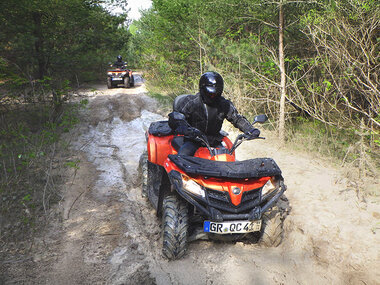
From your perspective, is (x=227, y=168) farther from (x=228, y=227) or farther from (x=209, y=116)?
(x=209, y=116)

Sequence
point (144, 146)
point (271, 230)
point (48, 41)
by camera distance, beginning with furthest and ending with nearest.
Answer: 1. point (48, 41)
2. point (144, 146)
3. point (271, 230)

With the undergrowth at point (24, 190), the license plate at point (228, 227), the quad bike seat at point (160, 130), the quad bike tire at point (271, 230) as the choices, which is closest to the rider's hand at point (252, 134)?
the quad bike tire at point (271, 230)

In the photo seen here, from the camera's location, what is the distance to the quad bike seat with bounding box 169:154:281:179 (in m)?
2.81

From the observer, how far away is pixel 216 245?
11.1 feet

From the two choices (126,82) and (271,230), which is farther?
(126,82)

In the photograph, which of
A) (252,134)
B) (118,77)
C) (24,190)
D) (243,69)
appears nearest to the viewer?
(252,134)

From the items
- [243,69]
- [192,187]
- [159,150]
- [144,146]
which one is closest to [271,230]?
[192,187]

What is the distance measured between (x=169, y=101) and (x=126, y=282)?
31.3 ft

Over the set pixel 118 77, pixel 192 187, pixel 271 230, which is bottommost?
pixel 271 230

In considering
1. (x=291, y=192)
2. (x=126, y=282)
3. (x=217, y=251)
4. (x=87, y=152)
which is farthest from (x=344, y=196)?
(x=87, y=152)

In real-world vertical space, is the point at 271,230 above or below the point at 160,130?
below

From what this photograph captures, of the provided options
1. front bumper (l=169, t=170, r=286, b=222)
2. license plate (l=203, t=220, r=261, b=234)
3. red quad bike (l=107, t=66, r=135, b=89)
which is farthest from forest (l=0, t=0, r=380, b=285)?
red quad bike (l=107, t=66, r=135, b=89)

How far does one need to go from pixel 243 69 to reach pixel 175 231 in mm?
6472

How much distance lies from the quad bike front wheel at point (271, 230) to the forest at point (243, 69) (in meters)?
2.20
